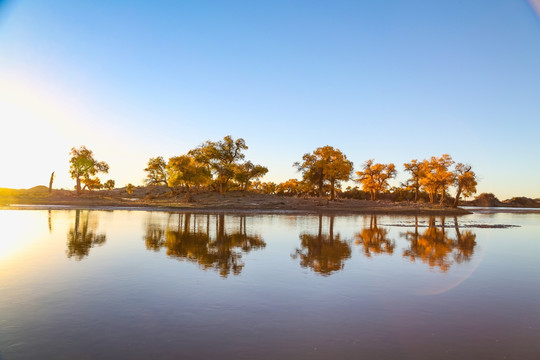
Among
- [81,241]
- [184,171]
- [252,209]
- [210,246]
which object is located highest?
[184,171]

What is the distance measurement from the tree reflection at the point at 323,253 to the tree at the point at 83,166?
7459 cm

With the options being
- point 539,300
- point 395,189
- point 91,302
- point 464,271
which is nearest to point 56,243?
point 91,302

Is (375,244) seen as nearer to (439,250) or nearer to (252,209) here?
(439,250)

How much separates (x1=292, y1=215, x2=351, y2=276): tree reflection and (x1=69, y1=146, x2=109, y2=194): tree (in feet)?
245

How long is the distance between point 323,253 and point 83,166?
82.3 meters

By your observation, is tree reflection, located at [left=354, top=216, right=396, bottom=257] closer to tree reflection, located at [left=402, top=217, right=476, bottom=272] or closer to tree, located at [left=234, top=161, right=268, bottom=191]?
tree reflection, located at [left=402, top=217, right=476, bottom=272]

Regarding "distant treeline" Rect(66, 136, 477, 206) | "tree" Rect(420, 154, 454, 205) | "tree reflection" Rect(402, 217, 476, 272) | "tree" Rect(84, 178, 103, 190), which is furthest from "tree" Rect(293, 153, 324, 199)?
"tree" Rect(84, 178, 103, 190)

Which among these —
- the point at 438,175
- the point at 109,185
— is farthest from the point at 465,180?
the point at 109,185

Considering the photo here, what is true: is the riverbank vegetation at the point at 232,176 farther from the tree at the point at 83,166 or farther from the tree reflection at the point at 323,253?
the tree reflection at the point at 323,253

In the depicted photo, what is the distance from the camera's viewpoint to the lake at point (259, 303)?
271 inches

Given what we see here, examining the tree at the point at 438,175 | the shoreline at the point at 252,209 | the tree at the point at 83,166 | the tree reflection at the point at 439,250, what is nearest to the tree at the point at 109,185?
the tree at the point at 83,166

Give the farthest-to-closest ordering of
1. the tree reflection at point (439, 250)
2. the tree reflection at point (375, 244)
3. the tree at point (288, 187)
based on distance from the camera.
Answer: the tree at point (288, 187) < the tree reflection at point (375, 244) < the tree reflection at point (439, 250)

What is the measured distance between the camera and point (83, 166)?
281 ft

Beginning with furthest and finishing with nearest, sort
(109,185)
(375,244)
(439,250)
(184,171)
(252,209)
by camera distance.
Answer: (109,185)
(184,171)
(252,209)
(375,244)
(439,250)
